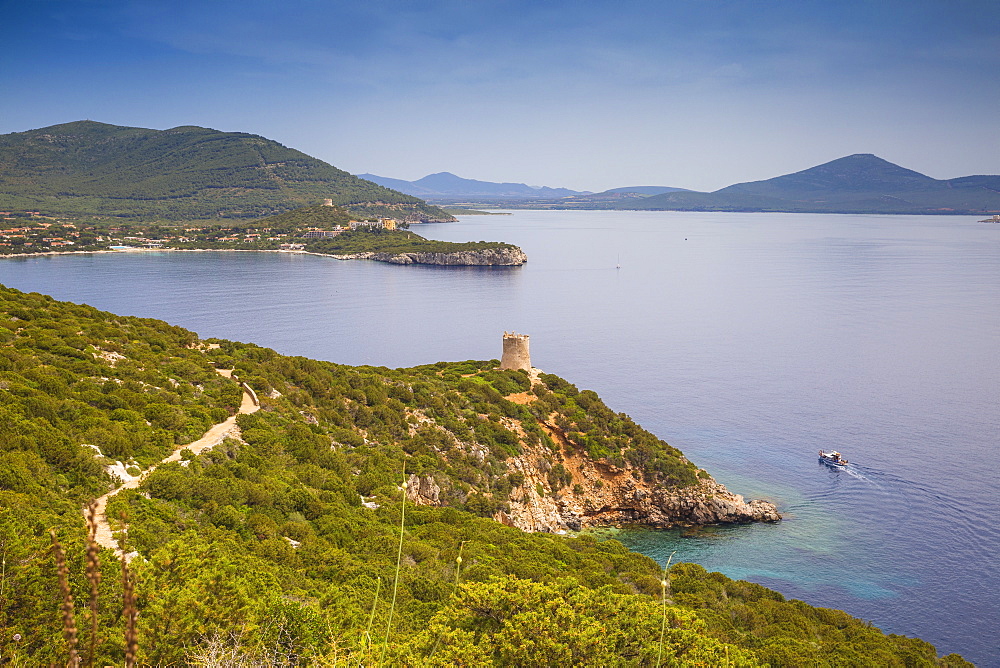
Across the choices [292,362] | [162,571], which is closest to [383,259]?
[292,362]

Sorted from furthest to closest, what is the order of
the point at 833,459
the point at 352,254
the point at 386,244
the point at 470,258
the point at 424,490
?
the point at 386,244, the point at 352,254, the point at 470,258, the point at 833,459, the point at 424,490

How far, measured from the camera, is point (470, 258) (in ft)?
389

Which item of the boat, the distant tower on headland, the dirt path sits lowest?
the boat

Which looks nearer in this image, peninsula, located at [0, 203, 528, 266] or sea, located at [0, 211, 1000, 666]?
sea, located at [0, 211, 1000, 666]

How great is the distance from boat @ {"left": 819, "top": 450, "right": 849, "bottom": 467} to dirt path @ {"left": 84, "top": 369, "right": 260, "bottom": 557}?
27817mm

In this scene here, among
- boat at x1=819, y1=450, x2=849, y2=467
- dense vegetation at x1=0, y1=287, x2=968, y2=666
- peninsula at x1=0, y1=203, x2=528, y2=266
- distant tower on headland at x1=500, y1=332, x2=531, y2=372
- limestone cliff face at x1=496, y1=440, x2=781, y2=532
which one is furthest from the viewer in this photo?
peninsula at x1=0, y1=203, x2=528, y2=266

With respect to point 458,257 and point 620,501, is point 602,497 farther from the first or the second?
point 458,257

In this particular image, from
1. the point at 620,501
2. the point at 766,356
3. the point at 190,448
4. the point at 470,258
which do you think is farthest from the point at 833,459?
the point at 470,258

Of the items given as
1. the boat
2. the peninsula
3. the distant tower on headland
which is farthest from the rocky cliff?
the peninsula

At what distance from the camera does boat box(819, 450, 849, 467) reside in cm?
3438

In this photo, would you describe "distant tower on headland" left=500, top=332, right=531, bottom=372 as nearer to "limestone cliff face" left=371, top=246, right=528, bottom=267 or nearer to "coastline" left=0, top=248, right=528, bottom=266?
"limestone cliff face" left=371, top=246, right=528, bottom=267

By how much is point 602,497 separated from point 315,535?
60.6 ft

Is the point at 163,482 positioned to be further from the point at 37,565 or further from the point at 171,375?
the point at 171,375

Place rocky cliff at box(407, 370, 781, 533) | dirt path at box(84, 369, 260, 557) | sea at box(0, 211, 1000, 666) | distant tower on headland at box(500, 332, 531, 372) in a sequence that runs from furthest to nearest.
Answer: distant tower on headland at box(500, 332, 531, 372) < rocky cliff at box(407, 370, 781, 533) < sea at box(0, 211, 1000, 666) < dirt path at box(84, 369, 260, 557)
